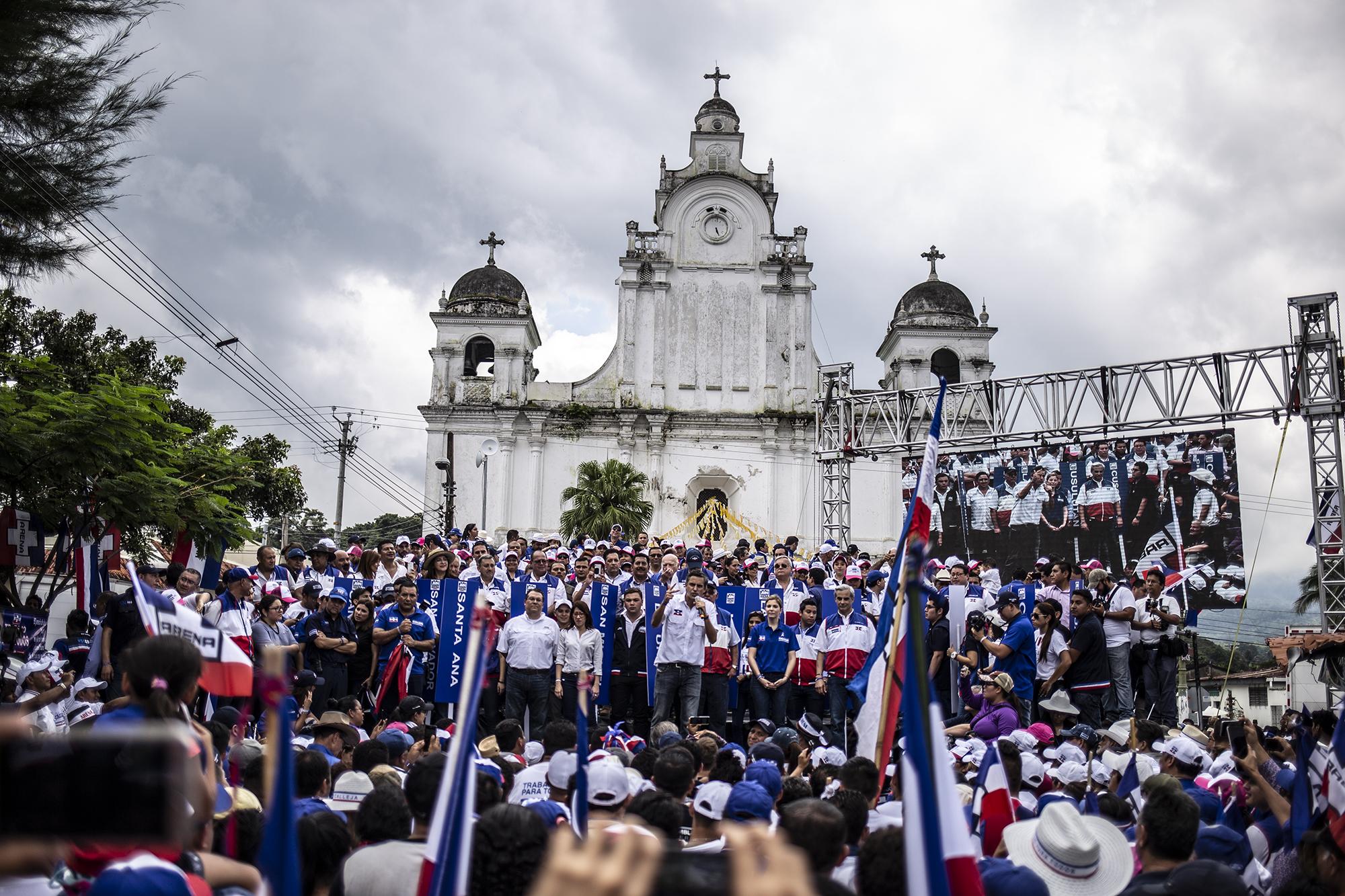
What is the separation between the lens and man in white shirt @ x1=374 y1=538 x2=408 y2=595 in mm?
14086

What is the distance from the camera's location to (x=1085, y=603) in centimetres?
1192

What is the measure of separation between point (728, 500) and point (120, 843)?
130ft

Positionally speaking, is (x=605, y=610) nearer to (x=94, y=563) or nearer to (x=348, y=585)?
(x=348, y=585)

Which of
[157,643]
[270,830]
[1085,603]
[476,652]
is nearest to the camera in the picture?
[270,830]

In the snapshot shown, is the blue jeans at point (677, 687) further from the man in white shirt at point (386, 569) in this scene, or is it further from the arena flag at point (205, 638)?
the arena flag at point (205, 638)

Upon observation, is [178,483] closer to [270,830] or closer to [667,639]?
[667,639]

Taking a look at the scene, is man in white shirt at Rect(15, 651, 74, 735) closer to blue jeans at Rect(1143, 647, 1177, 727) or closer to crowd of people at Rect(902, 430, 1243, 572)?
blue jeans at Rect(1143, 647, 1177, 727)

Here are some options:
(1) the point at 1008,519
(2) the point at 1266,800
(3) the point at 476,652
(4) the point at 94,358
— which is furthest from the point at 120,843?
(4) the point at 94,358

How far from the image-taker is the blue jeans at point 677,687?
40.3 ft

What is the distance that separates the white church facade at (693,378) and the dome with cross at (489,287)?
0.09m

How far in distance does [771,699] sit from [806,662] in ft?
1.89

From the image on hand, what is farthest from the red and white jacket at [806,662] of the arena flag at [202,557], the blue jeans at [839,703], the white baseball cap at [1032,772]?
the arena flag at [202,557]

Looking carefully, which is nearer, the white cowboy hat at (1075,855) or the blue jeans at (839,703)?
the white cowboy hat at (1075,855)

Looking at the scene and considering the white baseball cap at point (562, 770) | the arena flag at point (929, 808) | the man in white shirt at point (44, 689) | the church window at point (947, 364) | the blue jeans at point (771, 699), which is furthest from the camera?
the church window at point (947, 364)
